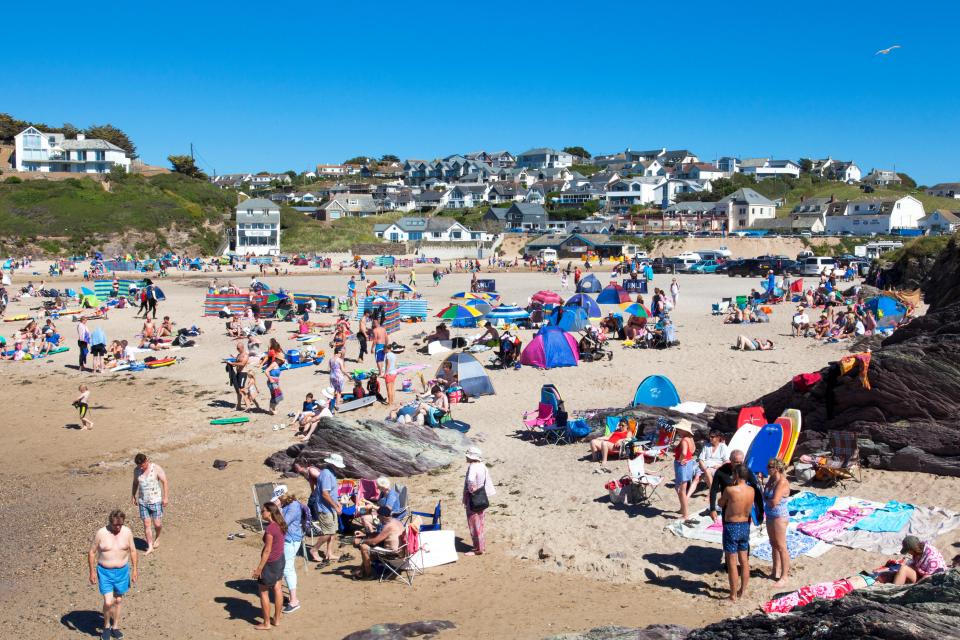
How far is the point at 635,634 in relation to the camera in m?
6.18

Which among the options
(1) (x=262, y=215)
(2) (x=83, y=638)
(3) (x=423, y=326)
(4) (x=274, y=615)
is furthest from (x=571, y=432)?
(1) (x=262, y=215)

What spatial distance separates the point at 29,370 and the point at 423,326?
11.1m

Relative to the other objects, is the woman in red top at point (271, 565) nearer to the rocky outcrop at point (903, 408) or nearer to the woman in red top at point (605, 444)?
the woman in red top at point (605, 444)

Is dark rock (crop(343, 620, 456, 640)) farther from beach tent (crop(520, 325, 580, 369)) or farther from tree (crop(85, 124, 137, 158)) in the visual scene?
tree (crop(85, 124, 137, 158))

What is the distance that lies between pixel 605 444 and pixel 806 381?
288cm

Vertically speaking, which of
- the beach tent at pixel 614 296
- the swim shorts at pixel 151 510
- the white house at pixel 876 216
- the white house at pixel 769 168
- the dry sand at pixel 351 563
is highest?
the white house at pixel 769 168

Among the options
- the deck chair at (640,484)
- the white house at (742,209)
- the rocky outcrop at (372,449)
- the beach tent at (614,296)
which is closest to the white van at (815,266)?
the beach tent at (614,296)

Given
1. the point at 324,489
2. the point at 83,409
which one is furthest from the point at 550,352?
the point at 324,489

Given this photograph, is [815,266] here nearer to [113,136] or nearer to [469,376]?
[469,376]

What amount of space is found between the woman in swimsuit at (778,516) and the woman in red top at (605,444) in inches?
162

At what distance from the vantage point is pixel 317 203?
110m

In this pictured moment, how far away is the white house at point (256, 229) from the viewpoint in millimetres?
72062

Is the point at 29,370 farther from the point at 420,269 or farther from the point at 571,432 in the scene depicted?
the point at 420,269

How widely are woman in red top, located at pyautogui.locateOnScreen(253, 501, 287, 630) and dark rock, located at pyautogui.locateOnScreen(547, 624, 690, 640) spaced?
2.57 metres
